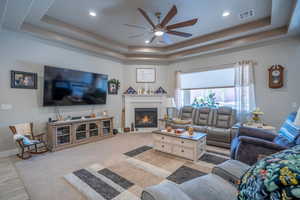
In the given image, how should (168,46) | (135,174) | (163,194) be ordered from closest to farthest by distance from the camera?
(163,194) → (135,174) → (168,46)

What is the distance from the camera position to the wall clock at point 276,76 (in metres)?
3.74

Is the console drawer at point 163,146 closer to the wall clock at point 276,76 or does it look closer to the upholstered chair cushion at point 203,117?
the upholstered chair cushion at point 203,117

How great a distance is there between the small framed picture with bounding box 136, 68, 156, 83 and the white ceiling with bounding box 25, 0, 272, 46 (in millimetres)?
2006

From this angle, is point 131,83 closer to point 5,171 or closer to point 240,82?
point 240,82

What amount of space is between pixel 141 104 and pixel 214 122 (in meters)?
2.76

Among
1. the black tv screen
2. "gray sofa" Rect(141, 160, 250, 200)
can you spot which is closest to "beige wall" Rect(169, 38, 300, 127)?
"gray sofa" Rect(141, 160, 250, 200)

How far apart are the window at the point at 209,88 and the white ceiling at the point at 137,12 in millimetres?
1541

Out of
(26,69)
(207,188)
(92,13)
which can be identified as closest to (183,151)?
(207,188)

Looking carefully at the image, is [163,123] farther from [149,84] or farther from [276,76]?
[276,76]

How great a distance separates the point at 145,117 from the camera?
18.8 feet

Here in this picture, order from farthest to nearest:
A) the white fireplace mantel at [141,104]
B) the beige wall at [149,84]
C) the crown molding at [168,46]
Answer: the beige wall at [149,84] → the white fireplace mantel at [141,104] → the crown molding at [168,46]

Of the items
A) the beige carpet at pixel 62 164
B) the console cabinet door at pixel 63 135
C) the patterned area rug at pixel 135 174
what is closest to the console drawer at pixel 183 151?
the patterned area rug at pixel 135 174

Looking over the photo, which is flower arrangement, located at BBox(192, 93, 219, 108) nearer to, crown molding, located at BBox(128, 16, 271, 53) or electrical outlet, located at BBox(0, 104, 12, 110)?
crown molding, located at BBox(128, 16, 271, 53)

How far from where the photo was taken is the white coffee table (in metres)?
2.89
